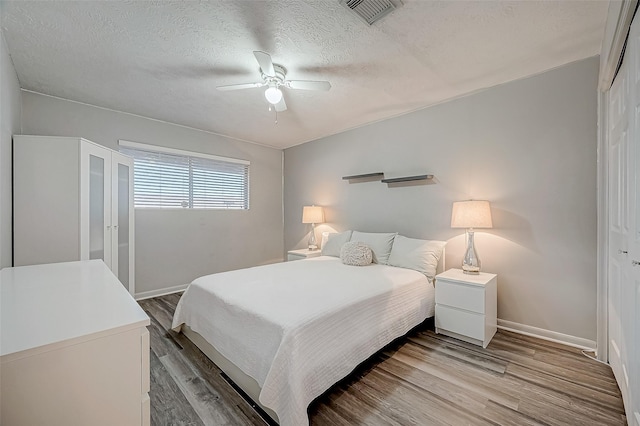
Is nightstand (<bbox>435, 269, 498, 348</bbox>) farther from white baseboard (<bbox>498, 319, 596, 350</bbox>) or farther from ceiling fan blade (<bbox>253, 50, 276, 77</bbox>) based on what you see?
ceiling fan blade (<bbox>253, 50, 276, 77</bbox>)

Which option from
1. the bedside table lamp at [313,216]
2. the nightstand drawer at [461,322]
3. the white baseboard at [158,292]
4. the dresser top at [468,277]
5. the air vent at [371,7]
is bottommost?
the white baseboard at [158,292]

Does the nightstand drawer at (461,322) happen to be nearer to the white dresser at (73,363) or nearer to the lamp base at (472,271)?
the lamp base at (472,271)

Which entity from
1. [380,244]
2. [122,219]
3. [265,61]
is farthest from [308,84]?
[122,219]

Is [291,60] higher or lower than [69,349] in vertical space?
higher

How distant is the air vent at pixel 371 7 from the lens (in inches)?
64.6

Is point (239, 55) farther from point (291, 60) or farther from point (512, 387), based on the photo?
point (512, 387)

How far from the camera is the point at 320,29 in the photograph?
192 cm

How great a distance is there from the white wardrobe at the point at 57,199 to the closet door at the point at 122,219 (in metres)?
0.18

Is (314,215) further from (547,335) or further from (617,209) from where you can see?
(617,209)

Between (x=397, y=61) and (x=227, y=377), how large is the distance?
9.42 feet

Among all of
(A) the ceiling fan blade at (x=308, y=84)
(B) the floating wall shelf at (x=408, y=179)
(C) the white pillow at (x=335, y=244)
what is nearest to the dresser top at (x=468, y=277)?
(B) the floating wall shelf at (x=408, y=179)

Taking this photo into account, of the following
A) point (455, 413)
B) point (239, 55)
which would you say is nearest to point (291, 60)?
point (239, 55)

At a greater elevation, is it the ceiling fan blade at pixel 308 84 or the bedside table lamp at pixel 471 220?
the ceiling fan blade at pixel 308 84

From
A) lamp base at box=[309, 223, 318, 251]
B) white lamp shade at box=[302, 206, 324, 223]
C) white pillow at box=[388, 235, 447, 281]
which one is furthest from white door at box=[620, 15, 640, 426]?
lamp base at box=[309, 223, 318, 251]
